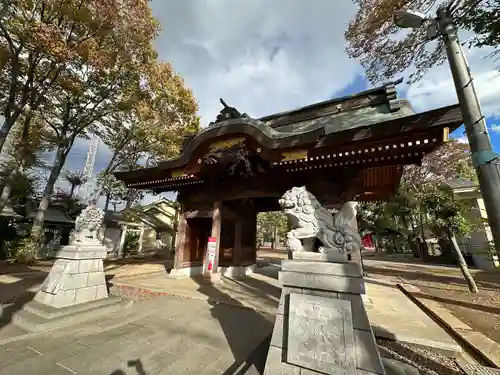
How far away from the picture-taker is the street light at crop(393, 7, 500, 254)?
75.8 inches

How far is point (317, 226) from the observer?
2762mm

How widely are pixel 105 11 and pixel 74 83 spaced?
326cm

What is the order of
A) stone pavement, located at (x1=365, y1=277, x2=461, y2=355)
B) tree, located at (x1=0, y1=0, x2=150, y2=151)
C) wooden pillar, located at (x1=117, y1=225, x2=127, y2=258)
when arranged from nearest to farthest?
1. stone pavement, located at (x1=365, y1=277, x2=461, y2=355)
2. tree, located at (x1=0, y1=0, x2=150, y2=151)
3. wooden pillar, located at (x1=117, y1=225, x2=127, y2=258)

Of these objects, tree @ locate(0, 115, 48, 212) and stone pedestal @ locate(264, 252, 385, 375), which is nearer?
stone pedestal @ locate(264, 252, 385, 375)

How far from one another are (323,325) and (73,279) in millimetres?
4972

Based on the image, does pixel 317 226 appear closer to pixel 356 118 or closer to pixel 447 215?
pixel 356 118

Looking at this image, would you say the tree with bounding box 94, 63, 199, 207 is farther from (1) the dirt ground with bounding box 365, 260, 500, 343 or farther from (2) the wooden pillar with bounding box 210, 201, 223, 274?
(1) the dirt ground with bounding box 365, 260, 500, 343

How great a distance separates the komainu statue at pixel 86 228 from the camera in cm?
492

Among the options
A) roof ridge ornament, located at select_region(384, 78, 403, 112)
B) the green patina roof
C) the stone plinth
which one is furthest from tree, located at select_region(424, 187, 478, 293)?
the stone plinth

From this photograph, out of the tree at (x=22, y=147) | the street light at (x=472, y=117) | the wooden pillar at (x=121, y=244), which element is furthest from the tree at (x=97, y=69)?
the street light at (x=472, y=117)

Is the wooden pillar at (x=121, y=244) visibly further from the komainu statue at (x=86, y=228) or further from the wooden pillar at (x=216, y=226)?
the komainu statue at (x=86, y=228)

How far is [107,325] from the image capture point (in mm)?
3951

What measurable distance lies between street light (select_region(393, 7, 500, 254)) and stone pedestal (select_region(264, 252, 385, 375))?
1.25m

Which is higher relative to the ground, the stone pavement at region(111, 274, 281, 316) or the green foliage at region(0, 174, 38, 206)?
the green foliage at region(0, 174, 38, 206)
